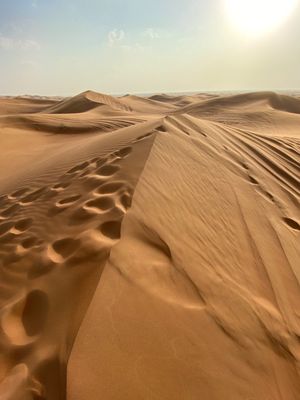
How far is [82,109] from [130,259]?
1885 cm

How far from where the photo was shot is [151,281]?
2.16 m

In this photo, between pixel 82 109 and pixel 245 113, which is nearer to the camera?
pixel 245 113

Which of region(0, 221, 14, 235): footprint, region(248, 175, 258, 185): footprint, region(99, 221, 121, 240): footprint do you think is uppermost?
region(99, 221, 121, 240): footprint

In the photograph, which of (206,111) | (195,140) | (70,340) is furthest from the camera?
(206,111)

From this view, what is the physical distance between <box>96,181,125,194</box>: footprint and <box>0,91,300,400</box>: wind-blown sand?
2 centimetres

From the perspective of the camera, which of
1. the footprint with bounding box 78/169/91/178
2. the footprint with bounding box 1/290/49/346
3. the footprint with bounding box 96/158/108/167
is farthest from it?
the footprint with bounding box 96/158/108/167

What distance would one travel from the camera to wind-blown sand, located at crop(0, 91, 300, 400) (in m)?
1.69

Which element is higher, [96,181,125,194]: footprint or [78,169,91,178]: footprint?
[96,181,125,194]: footprint

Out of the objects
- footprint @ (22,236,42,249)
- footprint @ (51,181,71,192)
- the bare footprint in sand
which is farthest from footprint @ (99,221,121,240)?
footprint @ (51,181,71,192)

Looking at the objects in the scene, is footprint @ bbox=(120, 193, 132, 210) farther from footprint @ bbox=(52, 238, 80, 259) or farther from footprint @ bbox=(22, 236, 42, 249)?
footprint @ bbox=(22, 236, 42, 249)

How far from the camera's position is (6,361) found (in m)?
1.78

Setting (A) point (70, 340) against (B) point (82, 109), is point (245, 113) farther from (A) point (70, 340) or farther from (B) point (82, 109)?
(A) point (70, 340)

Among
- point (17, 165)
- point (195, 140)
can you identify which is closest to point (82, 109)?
point (17, 165)

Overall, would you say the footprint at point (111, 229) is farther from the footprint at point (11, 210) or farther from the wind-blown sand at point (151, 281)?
the footprint at point (11, 210)
